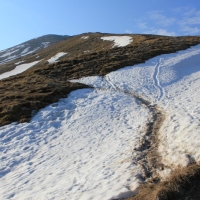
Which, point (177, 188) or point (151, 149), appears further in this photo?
point (151, 149)

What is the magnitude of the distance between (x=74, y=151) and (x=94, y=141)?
50.9 inches

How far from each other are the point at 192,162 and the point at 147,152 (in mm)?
2158

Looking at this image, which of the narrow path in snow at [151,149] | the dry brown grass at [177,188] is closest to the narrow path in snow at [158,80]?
the narrow path in snow at [151,149]

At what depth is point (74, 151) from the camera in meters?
12.1

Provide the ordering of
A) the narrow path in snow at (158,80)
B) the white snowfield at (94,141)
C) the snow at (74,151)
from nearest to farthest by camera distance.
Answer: the snow at (74,151) → the white snowfield at (94,141) → the narrow path in snow at (158,80)

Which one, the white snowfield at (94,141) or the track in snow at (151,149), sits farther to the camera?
the white snowfield at (94,141)

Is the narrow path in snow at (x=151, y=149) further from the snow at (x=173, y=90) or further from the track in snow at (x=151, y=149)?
Result: the snow at (x=173, y=90)

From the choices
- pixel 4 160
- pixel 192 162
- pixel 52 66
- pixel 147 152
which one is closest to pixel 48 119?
pixel 4 160

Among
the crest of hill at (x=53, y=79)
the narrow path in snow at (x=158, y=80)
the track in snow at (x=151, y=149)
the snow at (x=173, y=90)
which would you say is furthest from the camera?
the narrow path in snow at (x=158, y=80)

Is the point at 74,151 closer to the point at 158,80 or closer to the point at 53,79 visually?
the point at 158,80

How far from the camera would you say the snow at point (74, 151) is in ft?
28.9

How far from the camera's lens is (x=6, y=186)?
999 centimetres

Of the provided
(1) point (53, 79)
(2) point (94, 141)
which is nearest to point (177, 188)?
(2) point (94, 141)

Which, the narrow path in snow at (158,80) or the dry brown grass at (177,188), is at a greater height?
the narrow path in snow at (158,80)
